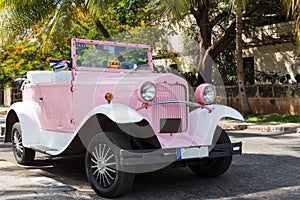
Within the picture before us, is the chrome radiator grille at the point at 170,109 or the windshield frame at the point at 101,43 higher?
the windshield frame at the point at 101,43

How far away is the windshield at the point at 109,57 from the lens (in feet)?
22.1

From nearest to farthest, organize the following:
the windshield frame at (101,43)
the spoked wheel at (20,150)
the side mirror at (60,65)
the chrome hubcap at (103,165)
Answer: the chrome hubcap at (103,165) < the windshield frame at (101,43) < the side mirror at (60,65) < the spoked wheel at (20,150)

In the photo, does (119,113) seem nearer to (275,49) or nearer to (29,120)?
(29,120)

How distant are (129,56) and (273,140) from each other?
16.4ft

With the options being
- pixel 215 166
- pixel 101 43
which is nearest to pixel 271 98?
pixel 101 43

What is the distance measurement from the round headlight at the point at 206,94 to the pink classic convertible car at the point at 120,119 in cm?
1

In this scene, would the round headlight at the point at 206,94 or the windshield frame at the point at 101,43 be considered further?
the windshield frame at the point at 101,43

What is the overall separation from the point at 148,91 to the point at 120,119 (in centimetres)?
50

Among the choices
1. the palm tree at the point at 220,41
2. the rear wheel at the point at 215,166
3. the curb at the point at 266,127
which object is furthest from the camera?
the palm tree at the point at 220,41

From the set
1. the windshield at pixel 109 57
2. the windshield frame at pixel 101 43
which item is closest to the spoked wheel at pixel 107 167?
the windshield frame at pixel 101 43

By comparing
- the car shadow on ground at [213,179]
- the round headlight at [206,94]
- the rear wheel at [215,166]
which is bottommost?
the car shadow on ground at [213,179]

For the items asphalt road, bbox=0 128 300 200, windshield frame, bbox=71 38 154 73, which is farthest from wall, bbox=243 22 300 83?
windshield frame, bbox=71 38 154 73

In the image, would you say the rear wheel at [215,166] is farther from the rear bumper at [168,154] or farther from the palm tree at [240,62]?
the palm tree at [240,62]

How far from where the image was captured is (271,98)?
16812mm
